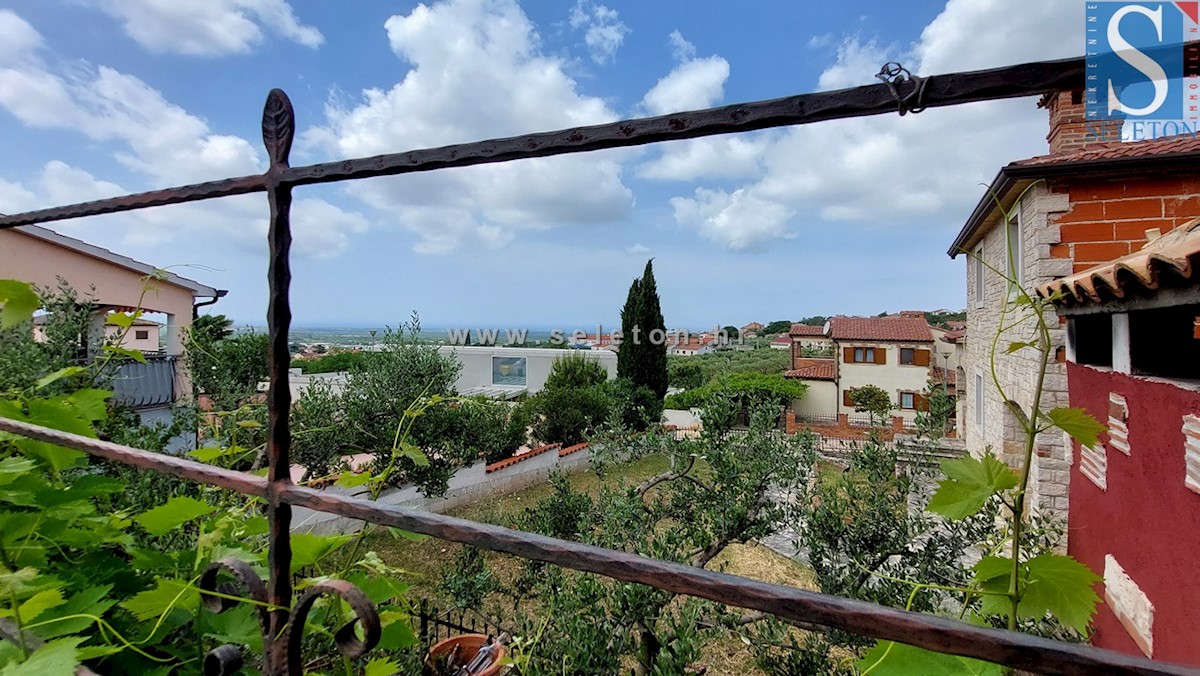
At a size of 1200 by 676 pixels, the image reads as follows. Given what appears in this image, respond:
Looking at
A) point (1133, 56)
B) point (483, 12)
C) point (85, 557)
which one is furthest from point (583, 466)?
point (1133, 56)

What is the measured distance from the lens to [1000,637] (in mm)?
353

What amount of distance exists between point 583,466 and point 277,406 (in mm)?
10924

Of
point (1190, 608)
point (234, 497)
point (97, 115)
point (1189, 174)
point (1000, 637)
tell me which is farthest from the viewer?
point (1189, 174)

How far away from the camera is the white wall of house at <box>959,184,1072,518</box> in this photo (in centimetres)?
468

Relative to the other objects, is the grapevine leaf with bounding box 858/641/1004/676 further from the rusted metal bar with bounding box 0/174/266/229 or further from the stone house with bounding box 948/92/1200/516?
the stone house with bounding box 948/92/1200/516

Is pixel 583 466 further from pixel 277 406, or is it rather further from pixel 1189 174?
pixel 277 406

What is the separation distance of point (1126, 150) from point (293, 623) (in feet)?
21.2

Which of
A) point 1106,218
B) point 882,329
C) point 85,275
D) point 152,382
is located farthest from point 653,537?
point 882,329

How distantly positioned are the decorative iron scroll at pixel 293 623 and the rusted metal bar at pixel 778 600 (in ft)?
0.28

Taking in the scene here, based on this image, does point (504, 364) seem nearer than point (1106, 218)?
No

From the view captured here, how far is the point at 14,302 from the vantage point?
926 millimetres

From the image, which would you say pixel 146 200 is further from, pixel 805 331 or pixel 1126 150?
pixel 805 331

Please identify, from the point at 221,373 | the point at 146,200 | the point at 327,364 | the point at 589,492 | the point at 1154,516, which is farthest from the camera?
the point at 327,364

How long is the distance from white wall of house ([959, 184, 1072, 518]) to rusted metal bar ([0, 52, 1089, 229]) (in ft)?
11.5
